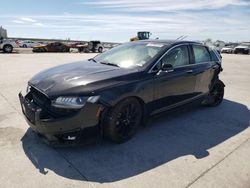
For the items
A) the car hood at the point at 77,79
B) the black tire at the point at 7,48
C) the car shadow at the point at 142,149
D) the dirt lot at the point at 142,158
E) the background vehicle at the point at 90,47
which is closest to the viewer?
the dirt lot at the point at 142,158

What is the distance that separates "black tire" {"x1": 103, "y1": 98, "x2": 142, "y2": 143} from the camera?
3662 mm

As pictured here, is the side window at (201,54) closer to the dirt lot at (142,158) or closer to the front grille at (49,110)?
the dirt lot at (142,158)

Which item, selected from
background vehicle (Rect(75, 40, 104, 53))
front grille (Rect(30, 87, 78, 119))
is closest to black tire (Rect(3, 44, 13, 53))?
background vehicle (Rect(75, 40, 104, 53))

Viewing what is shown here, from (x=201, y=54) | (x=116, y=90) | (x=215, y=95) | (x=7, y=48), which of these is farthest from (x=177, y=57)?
(x=7, y=48)

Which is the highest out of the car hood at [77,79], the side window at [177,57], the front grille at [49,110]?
the side window at [177,57]

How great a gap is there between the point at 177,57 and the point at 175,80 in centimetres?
50


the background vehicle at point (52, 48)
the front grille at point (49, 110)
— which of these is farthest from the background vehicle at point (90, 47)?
the front grille at point (49, 110)

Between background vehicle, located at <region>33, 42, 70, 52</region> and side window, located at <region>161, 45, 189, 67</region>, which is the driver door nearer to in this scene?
side window, located at <region>161, 45, 189, 67</region>

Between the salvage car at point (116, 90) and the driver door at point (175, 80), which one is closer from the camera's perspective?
the salvage car at point (116, 90)

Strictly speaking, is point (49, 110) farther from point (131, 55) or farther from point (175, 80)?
point (175, 80)

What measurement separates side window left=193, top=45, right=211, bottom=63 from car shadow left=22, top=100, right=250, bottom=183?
122 cm

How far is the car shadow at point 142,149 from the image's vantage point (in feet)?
10.6

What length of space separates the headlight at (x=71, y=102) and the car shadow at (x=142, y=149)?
2.26 feet

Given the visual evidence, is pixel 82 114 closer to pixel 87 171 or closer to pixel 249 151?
pixel 87 171
